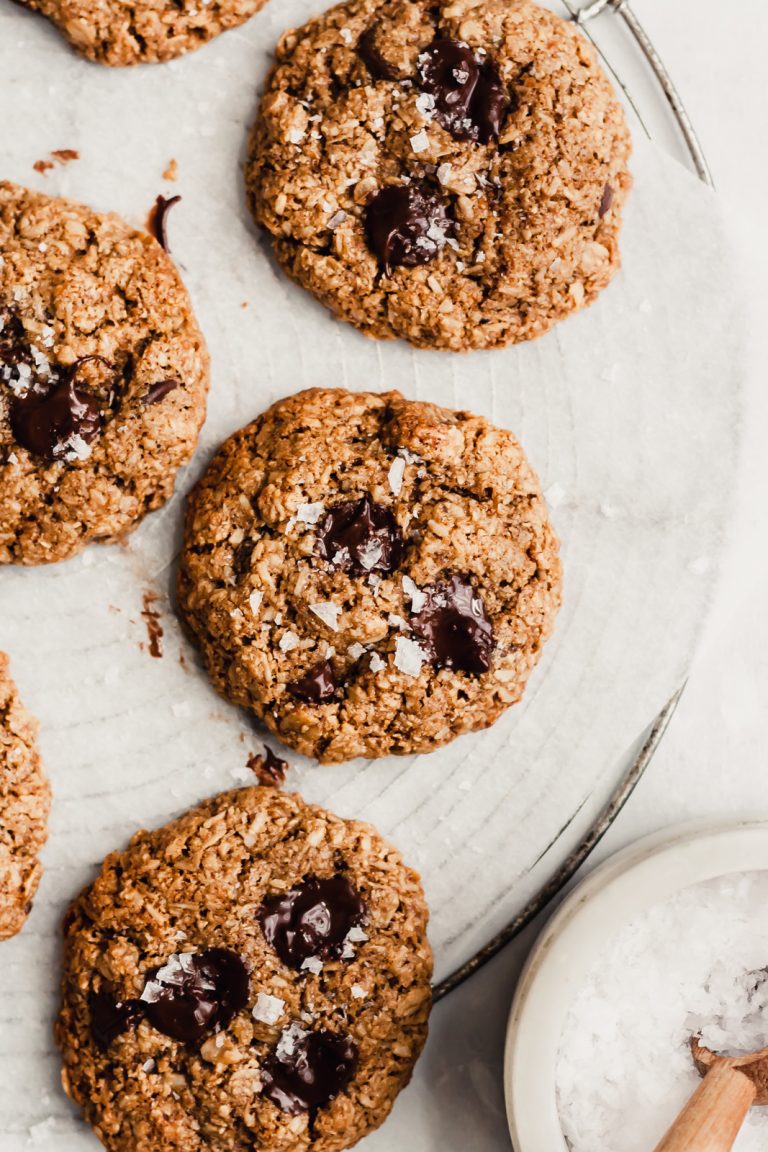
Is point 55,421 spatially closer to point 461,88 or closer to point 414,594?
point 414,594

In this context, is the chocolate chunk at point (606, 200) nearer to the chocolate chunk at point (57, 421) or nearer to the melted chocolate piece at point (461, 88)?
the melted chocolate piece at point (461, 88)

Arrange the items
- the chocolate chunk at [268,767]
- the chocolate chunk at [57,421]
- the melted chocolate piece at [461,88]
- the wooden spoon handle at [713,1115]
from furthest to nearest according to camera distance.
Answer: the chocolate chunk at [268,767] → the melted chocolate piece at [461,88] → the chocolate chunk at [57,421] → the wooden spoon handle at [713,1115]

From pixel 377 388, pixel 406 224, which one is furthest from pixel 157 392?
pixel 406 224

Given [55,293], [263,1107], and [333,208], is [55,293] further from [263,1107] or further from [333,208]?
[263,1107]

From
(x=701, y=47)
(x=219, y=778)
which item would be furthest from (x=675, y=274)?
(x=219, y=778)

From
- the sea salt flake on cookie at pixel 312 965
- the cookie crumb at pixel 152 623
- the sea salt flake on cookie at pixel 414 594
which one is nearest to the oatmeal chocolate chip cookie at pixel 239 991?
the sea salt flake on cookie at pixel 312 965

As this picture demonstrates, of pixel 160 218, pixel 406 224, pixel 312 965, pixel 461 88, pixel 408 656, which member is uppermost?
pixel 461 88
